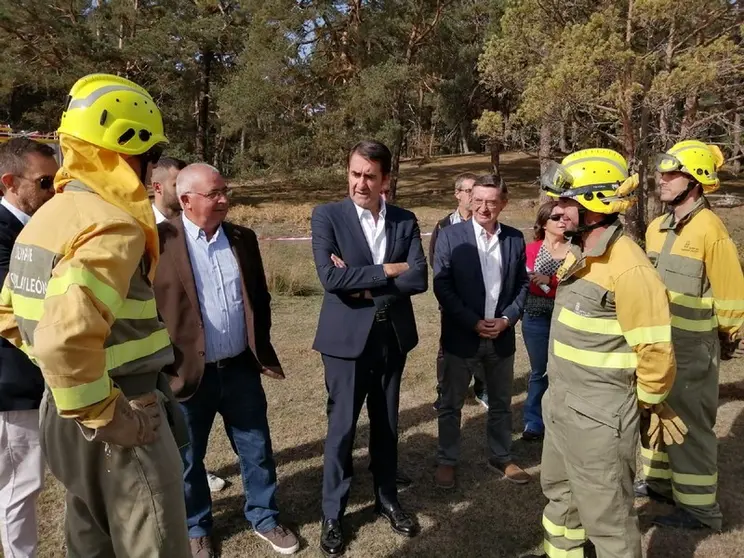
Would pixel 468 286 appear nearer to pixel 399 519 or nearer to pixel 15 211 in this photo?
pixel 399 519

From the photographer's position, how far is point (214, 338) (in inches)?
117

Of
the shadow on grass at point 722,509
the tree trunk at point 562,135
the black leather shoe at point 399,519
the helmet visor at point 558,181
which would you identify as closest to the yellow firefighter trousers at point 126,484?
the black leather shoe at point 399,519

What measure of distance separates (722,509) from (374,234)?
9.30ft

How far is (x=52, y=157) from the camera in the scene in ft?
9.52

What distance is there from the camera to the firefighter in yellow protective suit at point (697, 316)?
3334 millimetres

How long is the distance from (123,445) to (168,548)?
42 cm

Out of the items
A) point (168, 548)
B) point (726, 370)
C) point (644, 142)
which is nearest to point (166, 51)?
point (644, 142)

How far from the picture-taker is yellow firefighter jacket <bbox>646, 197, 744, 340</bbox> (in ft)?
10.9

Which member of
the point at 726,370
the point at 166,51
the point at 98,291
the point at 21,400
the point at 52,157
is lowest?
the point at 726,370

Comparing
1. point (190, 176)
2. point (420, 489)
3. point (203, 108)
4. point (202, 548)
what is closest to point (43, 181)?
point (190, 176)

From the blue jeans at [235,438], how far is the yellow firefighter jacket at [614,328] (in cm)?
167

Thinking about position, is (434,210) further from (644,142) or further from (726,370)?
(726,370)

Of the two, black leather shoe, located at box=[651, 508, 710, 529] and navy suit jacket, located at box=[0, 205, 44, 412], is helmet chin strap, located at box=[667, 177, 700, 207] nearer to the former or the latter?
black leather shoe, located at box=[651, 508, 710, 529]

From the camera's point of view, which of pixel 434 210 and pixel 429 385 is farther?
pixel 434 210
